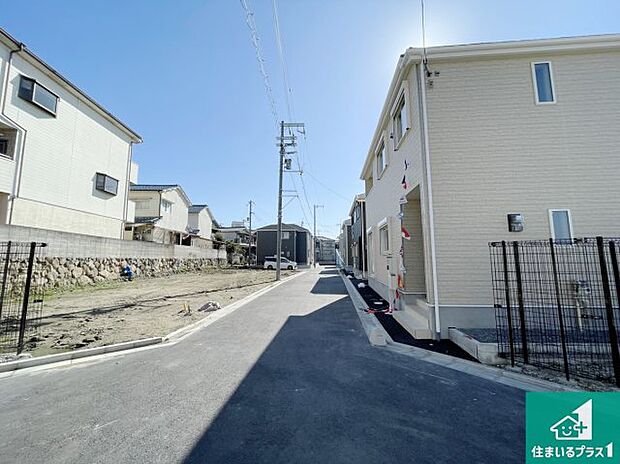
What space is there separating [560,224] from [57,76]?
1832 cm

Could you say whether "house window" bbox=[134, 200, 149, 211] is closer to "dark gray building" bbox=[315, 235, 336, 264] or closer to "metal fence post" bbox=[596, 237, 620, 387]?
"metal fence post" bbox=[596, 237, 620, 387]

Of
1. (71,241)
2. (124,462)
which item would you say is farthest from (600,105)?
(71,241)

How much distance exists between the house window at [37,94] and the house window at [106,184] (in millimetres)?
3406

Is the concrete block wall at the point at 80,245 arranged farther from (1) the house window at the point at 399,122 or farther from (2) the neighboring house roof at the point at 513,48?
(2) the neighboring house roof at the point at 513,48

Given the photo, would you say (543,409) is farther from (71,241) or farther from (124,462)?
Answer: (71,241)

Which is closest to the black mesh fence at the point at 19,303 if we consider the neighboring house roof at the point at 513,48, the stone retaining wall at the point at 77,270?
the stone retaining wall at the point at 77,270

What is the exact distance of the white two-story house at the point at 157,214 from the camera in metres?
21.1

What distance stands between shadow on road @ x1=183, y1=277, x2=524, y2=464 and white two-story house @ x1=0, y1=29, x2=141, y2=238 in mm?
12508

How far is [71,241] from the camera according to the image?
10961 millimetres

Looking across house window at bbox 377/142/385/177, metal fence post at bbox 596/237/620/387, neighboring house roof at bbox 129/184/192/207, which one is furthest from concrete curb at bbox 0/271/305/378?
neighboring house roof at bbox 129/184/192/207

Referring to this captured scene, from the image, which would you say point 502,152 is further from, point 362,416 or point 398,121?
point 362,416

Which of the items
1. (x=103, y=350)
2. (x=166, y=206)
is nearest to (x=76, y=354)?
(x=103, y=350)

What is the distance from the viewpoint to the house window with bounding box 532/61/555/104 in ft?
18.0

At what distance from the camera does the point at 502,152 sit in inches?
212
